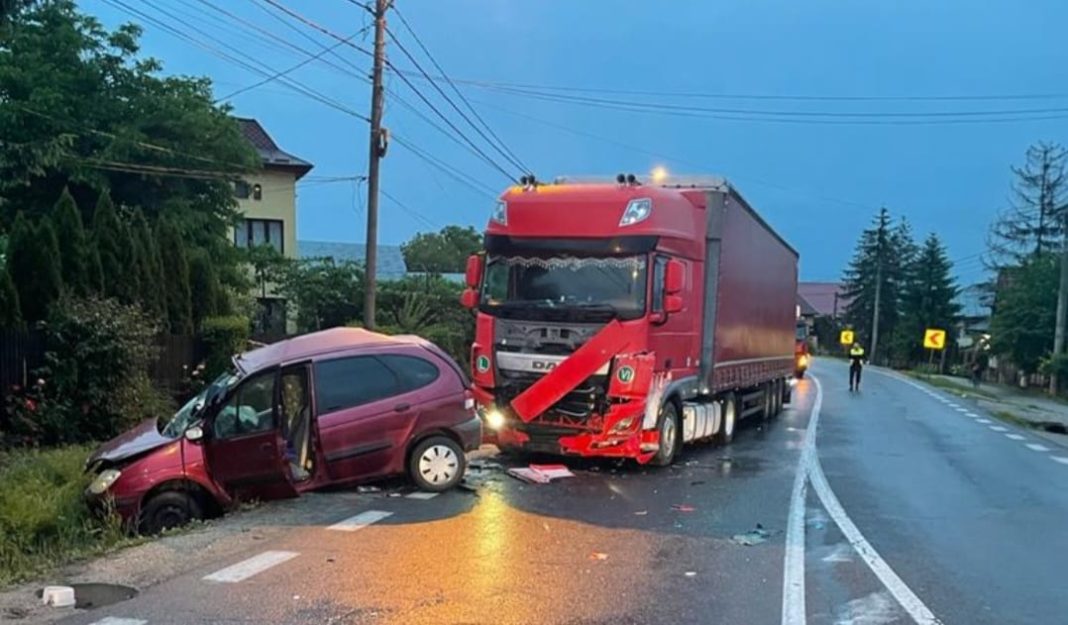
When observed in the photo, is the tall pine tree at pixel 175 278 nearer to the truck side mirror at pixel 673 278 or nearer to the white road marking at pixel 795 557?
the truck side mirror at pixel 673 278

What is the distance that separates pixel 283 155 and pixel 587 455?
95.8ft

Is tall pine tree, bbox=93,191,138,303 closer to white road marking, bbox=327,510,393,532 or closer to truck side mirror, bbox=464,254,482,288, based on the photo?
truck side mirror, bbox=464,254,482,288

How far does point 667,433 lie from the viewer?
11812mm

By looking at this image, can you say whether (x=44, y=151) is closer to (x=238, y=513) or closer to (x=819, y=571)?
(x=238, y=513)

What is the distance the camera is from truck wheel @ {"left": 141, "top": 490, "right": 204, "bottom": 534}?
8281mm

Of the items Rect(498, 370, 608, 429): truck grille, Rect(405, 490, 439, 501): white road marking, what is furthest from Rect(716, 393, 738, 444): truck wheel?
Rect(405, 490, 439, 501): white road marking

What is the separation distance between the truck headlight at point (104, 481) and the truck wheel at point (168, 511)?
39 cm

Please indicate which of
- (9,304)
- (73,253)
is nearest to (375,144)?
(73,253)

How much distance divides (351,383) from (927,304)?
264 ft

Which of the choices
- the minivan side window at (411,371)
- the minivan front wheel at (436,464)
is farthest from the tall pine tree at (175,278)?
the minivan front wheel at (436,464)

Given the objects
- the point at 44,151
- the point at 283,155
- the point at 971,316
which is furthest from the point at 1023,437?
the point at 971,316

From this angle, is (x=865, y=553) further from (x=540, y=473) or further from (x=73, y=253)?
(x=73, y=253)

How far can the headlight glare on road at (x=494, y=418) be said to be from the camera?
1130 cm

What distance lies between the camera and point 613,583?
6250 mm
